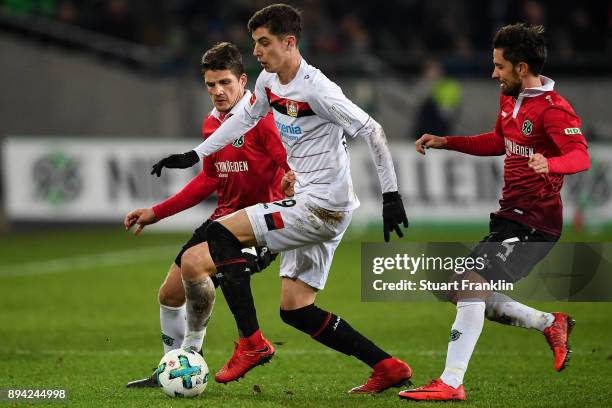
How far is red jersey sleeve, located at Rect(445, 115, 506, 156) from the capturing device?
6.72 m

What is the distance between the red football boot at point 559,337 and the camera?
6.59 metres

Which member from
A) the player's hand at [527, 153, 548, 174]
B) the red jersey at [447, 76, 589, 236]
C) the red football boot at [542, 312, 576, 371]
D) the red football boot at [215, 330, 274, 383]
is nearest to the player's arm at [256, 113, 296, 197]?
the red football boot at [215, 330, 274, 383]

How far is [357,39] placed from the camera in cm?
1972

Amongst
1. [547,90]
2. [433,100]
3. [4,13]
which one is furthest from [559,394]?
[4,13]

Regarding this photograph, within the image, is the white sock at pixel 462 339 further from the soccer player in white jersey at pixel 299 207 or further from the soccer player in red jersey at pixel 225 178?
the soccer player in red jersey at pixel 225 178

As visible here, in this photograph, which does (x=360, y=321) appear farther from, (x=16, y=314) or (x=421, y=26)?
(x=421, y=26)

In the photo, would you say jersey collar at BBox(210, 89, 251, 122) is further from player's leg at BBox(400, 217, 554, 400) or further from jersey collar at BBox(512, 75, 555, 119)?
player's leg at BBox(400, 217, 554, 400)

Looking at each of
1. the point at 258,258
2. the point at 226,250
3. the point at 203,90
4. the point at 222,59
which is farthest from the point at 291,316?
the point at 203,90

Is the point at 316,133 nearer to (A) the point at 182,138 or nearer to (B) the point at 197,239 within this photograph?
(B) the point at 197,239

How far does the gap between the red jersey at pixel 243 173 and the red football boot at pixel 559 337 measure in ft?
6.05

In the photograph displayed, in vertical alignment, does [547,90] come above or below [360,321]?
above

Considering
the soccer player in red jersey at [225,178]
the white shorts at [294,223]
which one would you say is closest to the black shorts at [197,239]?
the soccer player in red jersey at [225,178]

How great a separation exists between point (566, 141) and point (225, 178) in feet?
7.26

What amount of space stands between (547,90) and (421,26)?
14501 millimetres
